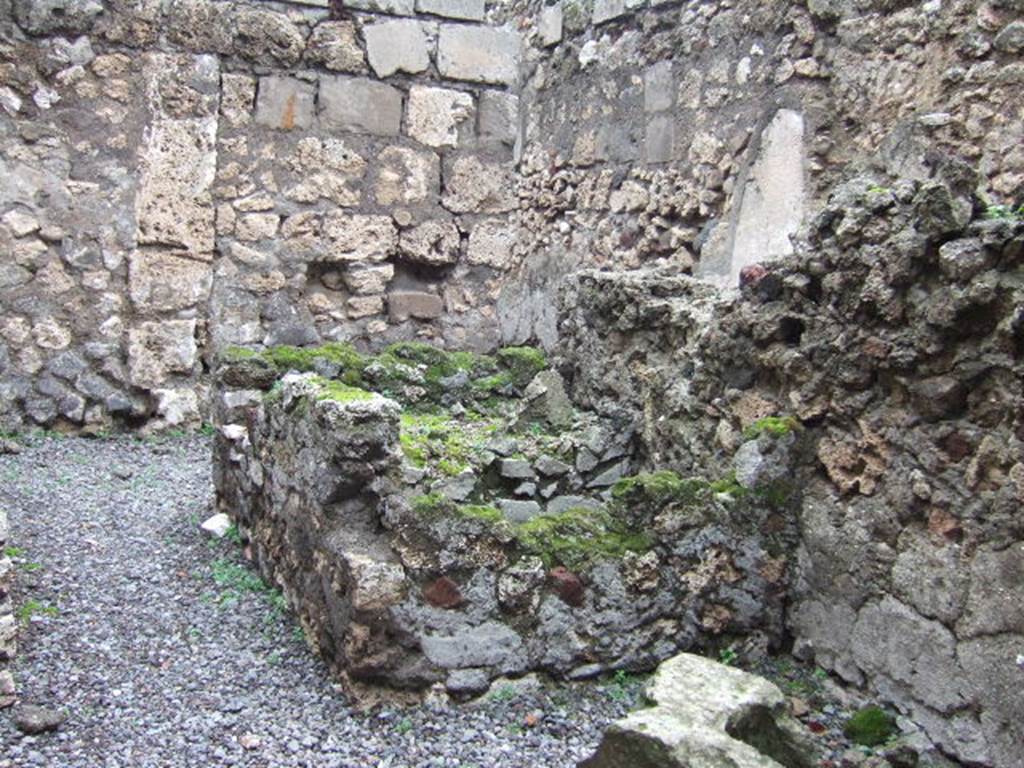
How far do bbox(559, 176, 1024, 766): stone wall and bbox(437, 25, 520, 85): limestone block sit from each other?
3.38m

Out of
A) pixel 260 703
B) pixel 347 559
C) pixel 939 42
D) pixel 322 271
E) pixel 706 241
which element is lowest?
pixel 260 703

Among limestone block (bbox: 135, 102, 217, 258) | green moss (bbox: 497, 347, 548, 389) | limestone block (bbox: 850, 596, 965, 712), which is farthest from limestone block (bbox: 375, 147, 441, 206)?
limestone block (bbox: 850, 596, 965, 712)

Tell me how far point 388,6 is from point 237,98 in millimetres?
1097

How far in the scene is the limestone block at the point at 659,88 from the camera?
7.36 metres

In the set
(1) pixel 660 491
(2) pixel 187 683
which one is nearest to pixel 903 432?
(1) pixel 660 491

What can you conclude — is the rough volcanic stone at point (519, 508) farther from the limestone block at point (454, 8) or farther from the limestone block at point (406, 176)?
the limestone block at point (454, 8)

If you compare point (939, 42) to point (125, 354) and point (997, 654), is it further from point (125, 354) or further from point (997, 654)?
point (125, 354)

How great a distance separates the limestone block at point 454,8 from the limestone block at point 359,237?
131cm

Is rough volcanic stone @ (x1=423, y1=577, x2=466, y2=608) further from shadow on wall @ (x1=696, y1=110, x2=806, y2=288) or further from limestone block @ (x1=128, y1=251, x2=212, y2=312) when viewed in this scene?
limestone block @ (x1=128, y1=251, x2=212, y2=312)

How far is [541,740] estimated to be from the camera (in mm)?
3098

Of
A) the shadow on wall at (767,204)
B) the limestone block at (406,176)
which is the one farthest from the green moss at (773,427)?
the limestone block at (406,176)

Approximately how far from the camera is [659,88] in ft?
24.4

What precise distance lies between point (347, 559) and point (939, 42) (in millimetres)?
4208

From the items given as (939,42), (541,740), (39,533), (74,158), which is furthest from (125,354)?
(939,42)
